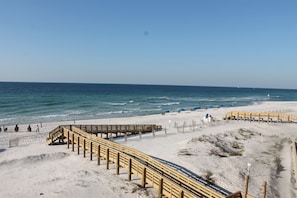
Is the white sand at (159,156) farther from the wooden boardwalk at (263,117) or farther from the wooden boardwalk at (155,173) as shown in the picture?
the wooden boardwalk at (263,117)

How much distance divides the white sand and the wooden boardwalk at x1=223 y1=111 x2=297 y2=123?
978 cm

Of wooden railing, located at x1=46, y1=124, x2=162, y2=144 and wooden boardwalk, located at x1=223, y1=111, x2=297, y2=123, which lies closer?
wooden railing, located at x1=46, y1=124, x2=162, y2=144

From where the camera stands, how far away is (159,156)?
1797 centimetres

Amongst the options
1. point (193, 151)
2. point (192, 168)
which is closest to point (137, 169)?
point (192, 168)

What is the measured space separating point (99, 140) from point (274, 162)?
13.3m

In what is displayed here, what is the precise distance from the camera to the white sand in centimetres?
1267

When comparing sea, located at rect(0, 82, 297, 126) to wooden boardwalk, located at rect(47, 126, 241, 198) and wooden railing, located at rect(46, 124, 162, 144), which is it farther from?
wooden boardwalk, located at rect(47, 126, 241, 198)

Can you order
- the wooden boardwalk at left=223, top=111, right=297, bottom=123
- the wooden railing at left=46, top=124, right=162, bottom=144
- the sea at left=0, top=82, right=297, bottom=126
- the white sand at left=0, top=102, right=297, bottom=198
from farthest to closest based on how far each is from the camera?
1. the sea at left=0, top=82, right=297, bottom=126
2. the wooden boardwalk at left=223, top=111, right=297, bottom=123
3. the wooden railing at left=46, top=124, right=162, bottom=144
4. the white sand at left=0, top=102, right=297, bottom=198

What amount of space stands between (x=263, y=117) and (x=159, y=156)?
26.9m

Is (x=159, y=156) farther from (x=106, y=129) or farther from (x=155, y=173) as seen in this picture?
(x=106, y=129)

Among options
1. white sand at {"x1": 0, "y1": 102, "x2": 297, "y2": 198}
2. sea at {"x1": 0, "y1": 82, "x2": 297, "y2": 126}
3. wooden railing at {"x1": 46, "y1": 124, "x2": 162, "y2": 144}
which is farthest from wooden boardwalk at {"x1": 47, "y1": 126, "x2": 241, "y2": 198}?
sea at {"x1": 0, "y1": 82, "x2": 297, "y2": 126}

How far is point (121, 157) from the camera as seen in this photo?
14.7m

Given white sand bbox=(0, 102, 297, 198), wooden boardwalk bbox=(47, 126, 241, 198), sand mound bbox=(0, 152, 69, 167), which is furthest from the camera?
sand mound bbox=(0, 152, 69, 167)

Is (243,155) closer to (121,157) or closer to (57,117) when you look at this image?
(121,157)
